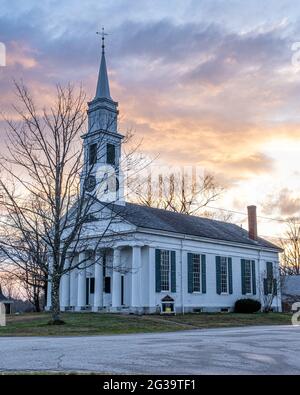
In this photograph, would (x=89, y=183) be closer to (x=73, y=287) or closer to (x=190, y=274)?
(x=190, y=274)

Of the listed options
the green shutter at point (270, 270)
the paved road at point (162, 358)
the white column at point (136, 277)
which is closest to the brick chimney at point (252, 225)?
the green shutter at point (270, 270)

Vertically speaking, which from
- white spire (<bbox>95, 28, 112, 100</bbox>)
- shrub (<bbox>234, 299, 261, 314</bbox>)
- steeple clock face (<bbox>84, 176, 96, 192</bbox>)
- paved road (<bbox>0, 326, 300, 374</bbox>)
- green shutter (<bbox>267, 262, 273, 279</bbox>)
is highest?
white spire (<bbox>95, 28, 112, 100</bbox>)

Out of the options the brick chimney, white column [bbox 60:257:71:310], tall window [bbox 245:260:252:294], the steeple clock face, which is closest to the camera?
the steeple clock face

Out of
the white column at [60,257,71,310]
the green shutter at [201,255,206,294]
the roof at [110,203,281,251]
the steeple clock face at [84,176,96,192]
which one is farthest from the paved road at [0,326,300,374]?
the white column at [60,257,71,310]


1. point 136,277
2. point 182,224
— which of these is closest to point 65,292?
point 136,277

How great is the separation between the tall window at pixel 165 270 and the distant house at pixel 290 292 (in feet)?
76.6

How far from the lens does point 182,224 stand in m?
40.5

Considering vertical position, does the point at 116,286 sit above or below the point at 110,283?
below

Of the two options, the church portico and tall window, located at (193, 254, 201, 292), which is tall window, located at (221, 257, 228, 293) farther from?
the church portico

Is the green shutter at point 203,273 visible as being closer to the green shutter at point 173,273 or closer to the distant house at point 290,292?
the green shutter at point 173,273

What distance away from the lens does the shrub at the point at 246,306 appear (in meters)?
40.7

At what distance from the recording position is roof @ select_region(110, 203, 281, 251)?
3616 centimetres

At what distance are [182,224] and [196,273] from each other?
4.05 m
